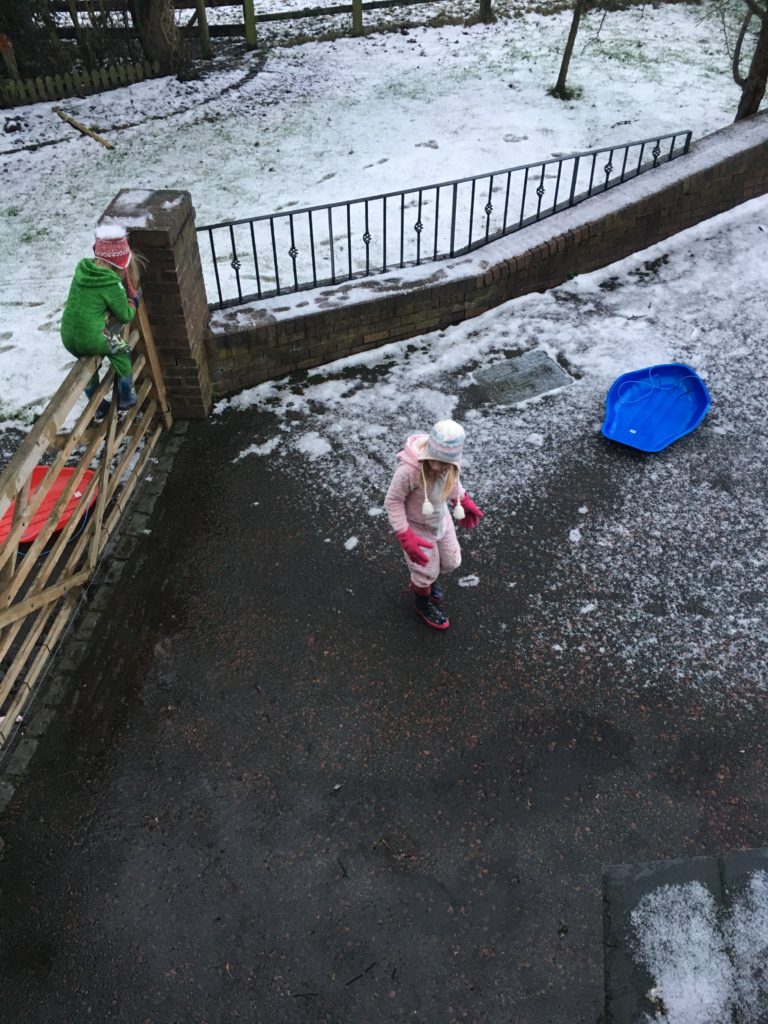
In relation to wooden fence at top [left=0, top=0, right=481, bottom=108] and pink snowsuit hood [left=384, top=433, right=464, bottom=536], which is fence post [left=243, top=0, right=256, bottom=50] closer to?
wooden fence at top [left=0, top=0, right=481, bottom=108]

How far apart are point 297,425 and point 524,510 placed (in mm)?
1829

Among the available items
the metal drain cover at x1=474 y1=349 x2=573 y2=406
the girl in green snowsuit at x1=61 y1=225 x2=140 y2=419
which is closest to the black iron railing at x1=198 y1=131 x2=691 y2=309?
the metal drain cover at x1=474 y1=349 x2=573 y2=406

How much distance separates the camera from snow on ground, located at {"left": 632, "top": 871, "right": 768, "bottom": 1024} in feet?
9.40

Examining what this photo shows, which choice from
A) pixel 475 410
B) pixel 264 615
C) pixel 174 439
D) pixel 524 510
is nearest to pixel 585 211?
pixel 475 410

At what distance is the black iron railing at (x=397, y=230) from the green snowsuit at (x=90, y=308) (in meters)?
2.34

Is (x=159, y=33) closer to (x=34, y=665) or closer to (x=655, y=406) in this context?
(x=655, y=406)

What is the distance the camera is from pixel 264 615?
4324 mm

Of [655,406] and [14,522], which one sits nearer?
[14,522]

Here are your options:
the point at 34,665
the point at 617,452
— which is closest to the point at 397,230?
the point at 617,452

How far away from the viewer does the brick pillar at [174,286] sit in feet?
15.7

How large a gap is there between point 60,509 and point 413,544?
1.84 m

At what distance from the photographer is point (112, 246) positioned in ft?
14.5

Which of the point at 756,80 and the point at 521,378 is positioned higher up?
the point at 756,80

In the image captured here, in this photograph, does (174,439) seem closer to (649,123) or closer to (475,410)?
(475,410)
